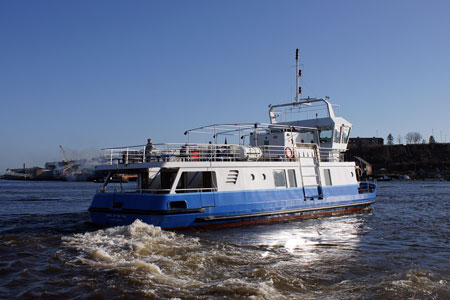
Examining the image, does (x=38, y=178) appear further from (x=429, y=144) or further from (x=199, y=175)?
(x=429, y=144)

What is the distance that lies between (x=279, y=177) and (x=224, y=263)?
8408 millimetres

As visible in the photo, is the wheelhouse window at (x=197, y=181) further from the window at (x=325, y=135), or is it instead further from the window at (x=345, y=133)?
the window at (x=345, y=133)

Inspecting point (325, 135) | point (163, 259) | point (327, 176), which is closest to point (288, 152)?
point (327, 176)

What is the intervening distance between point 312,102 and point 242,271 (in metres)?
15.9

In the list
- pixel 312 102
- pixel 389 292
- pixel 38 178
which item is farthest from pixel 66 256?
pixel 38 178

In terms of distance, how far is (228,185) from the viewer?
52.6 feet

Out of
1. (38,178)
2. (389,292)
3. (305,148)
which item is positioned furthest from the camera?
(38,178)

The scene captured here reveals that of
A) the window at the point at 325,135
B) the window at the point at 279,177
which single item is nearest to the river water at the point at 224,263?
the window at the point at 279,177

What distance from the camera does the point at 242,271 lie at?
9.42 metres

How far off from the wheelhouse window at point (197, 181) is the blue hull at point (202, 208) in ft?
1.89

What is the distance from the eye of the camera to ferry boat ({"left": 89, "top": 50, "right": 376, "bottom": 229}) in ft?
48.0

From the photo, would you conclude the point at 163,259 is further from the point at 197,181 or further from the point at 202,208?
the point at 197,181

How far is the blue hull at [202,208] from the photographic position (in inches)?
562

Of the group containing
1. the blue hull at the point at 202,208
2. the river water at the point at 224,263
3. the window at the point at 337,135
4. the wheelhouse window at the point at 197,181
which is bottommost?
the river water at the point at 224,263
